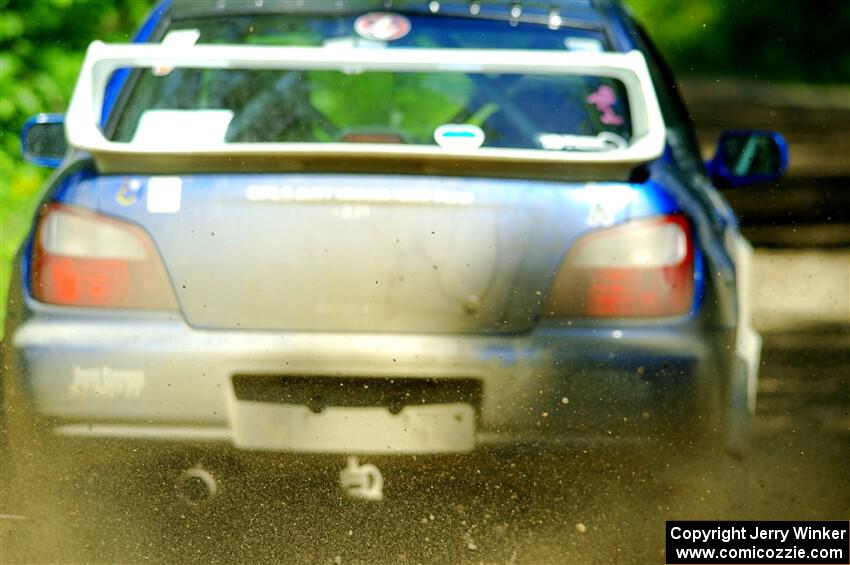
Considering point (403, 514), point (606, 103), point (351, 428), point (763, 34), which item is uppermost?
point (606, 103)

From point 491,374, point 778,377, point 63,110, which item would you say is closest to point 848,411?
point 778,377

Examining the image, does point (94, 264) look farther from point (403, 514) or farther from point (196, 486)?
point (403, 514)

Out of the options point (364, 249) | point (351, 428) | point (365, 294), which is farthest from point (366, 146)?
point (351, 428)

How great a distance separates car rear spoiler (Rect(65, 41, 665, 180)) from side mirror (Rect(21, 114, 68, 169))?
869mm

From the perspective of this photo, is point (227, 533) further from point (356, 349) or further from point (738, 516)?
point (738, 516)

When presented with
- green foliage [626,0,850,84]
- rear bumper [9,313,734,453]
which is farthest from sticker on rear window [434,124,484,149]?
green foliage [626,0,850,84]

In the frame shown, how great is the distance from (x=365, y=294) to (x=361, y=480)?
48cm

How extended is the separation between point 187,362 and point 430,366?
58 centimetres

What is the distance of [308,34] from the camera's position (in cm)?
456

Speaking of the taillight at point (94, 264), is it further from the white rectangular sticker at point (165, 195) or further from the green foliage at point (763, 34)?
the green foliage at point (763, 34)

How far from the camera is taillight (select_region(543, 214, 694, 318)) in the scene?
3.66 m

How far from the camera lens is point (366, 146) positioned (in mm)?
3580

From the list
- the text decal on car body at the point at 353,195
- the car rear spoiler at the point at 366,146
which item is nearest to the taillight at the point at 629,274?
the car rear spoiler at the point at 366,146

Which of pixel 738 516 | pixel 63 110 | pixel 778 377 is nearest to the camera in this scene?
pixel 738 516
